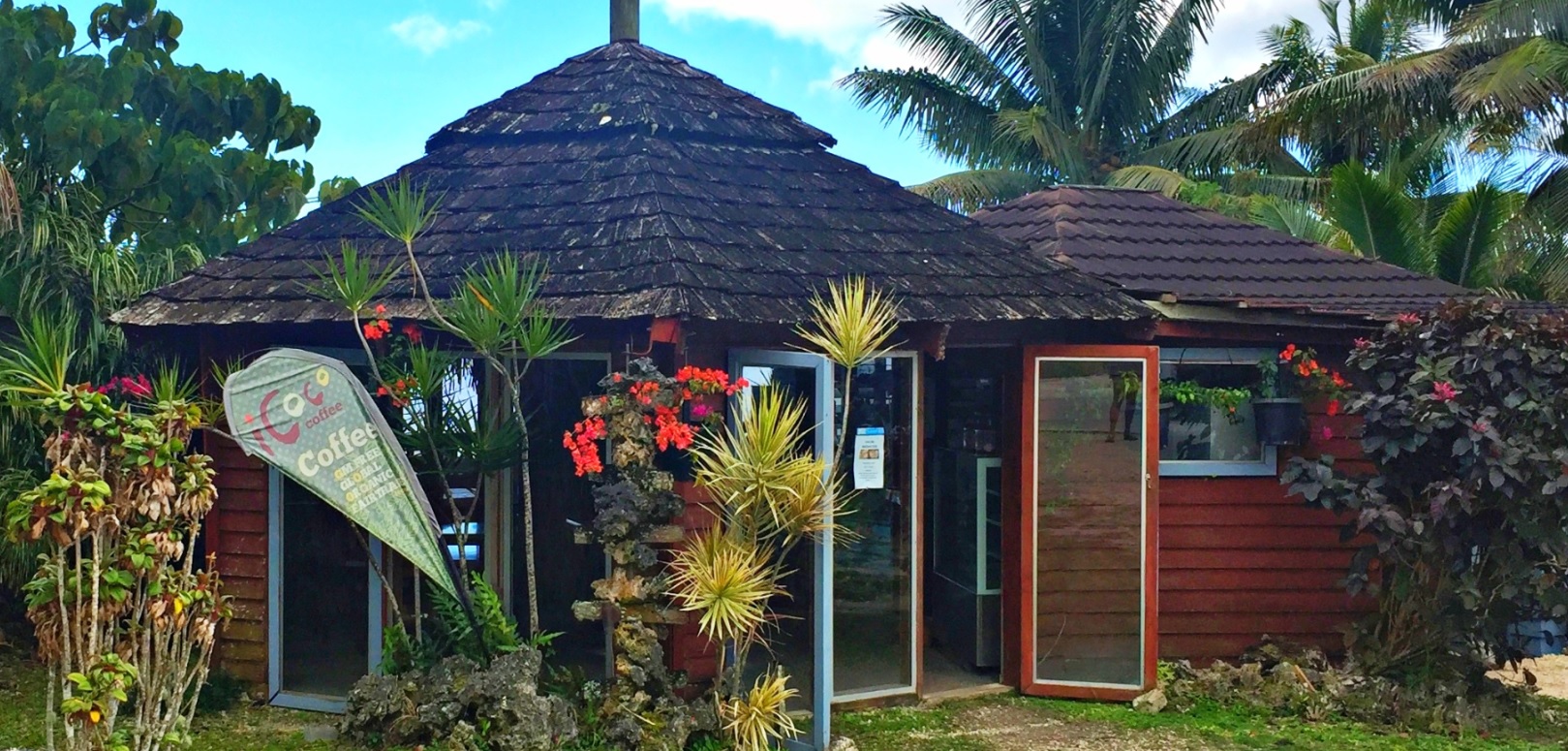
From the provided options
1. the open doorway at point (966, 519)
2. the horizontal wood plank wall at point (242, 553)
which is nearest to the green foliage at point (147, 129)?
the horizontal wood plank wall at point (242, 553)

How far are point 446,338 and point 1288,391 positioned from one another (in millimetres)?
→ 5091

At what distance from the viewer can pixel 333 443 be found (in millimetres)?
5746

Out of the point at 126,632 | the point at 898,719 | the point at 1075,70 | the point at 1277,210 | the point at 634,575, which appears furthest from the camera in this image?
the point at 1075,70

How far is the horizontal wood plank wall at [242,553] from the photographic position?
7090 millimetres

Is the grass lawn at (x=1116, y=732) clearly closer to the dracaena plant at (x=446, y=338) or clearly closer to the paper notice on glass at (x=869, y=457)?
the paper notice on glass at (x=869, y=457)

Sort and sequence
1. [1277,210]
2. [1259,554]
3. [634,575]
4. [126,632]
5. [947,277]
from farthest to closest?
[1277,210]
[1259,554]
[947,277]
[634,575]
[126,632]

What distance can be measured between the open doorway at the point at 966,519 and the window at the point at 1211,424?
3.67ft

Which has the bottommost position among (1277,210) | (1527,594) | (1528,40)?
(1527,594)

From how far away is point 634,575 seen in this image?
19.4 feet

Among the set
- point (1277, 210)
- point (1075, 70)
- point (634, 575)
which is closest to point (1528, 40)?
point (1277, 210)

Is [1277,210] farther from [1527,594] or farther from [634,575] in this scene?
[634,575]

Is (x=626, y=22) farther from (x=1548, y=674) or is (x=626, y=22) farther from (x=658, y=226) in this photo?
(x=1548, y=674)

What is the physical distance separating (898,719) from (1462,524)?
3300 mm

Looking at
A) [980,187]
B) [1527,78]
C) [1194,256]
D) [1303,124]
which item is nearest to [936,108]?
[980,187]
